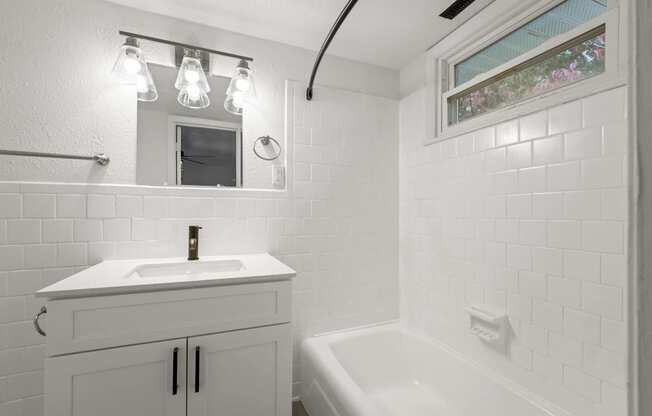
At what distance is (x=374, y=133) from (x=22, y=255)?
202 centimetres

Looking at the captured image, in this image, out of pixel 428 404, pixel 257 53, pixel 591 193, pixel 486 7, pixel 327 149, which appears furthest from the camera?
pixel 327 149

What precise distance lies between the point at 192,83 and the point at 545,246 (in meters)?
1.87

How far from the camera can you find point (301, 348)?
1.74 m

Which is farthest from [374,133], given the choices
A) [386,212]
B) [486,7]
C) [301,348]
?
[301,348]

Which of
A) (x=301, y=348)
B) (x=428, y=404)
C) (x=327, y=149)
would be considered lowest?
(x=428, y=404)

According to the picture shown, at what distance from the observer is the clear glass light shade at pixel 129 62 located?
135cm

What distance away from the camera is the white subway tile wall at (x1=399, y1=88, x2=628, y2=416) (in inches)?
40.7

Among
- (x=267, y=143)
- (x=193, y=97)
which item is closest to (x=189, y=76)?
(x=193, y=97)

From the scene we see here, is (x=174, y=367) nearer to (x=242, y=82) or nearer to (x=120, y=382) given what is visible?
(x=120, y=382)

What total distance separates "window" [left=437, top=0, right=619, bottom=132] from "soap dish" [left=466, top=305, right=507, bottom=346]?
967mm

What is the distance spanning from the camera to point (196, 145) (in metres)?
1.62

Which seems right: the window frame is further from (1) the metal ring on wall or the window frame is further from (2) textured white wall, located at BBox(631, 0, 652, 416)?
(2) textured white wall, located at BBox(631, 0, 652, 416)

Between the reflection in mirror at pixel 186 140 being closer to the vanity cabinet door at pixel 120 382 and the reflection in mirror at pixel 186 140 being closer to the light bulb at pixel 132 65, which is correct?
the light bulb at pixel 132 65

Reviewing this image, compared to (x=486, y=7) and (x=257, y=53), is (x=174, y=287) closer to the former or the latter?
(x=257, y=53)
